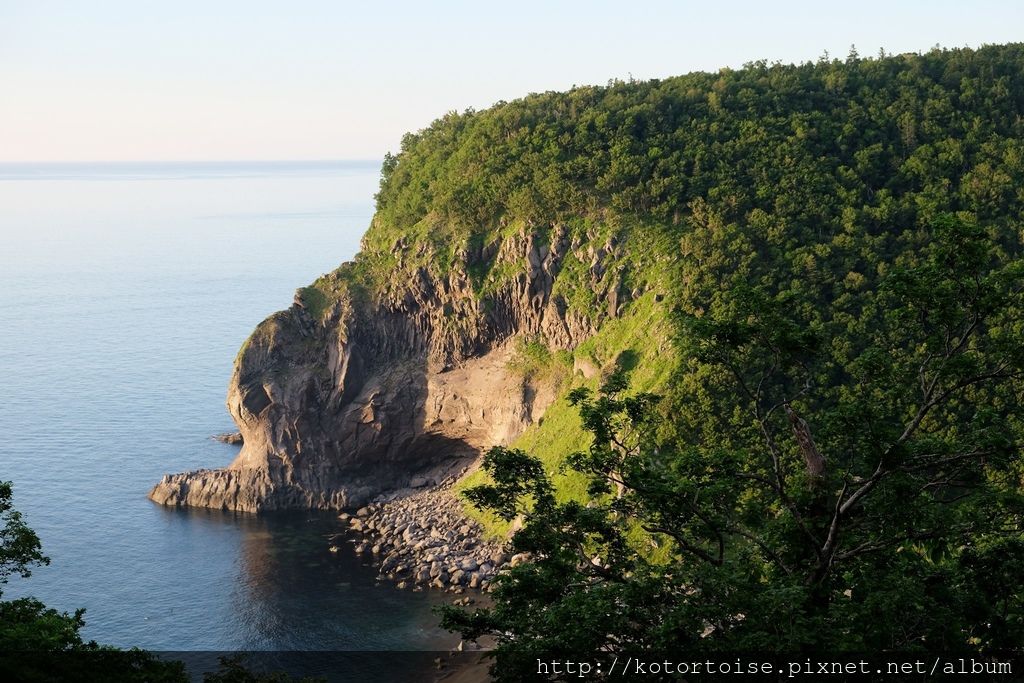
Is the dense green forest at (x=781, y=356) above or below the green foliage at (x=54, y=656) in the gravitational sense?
above

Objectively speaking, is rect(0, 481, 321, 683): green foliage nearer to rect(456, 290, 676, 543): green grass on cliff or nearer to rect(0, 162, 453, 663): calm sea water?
rect(0, 162, 453, 663): calm sea water

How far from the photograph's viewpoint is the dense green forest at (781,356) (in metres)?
24.9

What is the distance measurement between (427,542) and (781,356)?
2069 inches

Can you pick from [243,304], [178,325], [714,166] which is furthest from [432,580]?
[243,304]

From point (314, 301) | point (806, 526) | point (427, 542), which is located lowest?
point (427, 542)

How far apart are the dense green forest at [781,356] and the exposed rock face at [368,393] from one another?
5.14 metres

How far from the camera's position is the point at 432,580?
230 feet

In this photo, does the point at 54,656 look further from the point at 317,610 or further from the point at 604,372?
the point at 604,372

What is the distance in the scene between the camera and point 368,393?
89.4m

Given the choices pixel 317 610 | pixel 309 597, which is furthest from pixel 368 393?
pixel 317 610

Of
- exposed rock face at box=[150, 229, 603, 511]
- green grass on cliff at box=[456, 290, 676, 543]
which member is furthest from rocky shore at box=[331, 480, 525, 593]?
exposed rock face at box=[150, 229, 603, 511]

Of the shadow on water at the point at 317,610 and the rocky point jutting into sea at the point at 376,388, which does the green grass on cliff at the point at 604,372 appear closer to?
the rocky point jutting into sea at the point at 376,388

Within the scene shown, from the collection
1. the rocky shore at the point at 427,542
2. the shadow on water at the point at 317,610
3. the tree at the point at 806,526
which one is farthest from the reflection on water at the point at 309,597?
the tree at the point at 806,526

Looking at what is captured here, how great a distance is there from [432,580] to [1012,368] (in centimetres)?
5016
